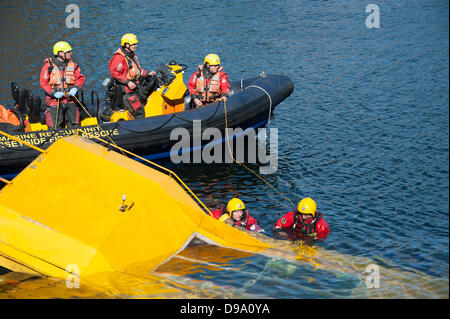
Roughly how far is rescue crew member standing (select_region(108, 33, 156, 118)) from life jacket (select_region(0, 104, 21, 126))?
211 cm

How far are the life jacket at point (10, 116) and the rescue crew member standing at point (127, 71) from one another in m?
2.11

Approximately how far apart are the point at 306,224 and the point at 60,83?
565 cm

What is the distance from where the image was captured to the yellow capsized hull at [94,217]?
6.57 metres

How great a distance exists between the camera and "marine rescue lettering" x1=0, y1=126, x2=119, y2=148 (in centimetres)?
1072

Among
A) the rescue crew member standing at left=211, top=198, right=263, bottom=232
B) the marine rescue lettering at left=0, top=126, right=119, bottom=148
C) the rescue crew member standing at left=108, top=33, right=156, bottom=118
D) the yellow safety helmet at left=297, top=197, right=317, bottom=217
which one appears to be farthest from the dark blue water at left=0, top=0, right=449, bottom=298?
the marine rescue lettering at left=0, top=126, right=119, bottom=148

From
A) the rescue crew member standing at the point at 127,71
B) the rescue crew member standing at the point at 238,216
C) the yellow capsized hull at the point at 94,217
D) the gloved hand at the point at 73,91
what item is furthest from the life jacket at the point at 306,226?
the gloved hand at the point at 73,91

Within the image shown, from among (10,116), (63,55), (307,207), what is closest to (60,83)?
(63,55)

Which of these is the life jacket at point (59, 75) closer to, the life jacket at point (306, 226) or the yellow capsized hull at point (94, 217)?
the yellow capsized hull at point (94, 217)

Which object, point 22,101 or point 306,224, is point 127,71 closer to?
point 22,101

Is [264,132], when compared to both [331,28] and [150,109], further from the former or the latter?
[331,28]

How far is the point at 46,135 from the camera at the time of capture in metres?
10.9
